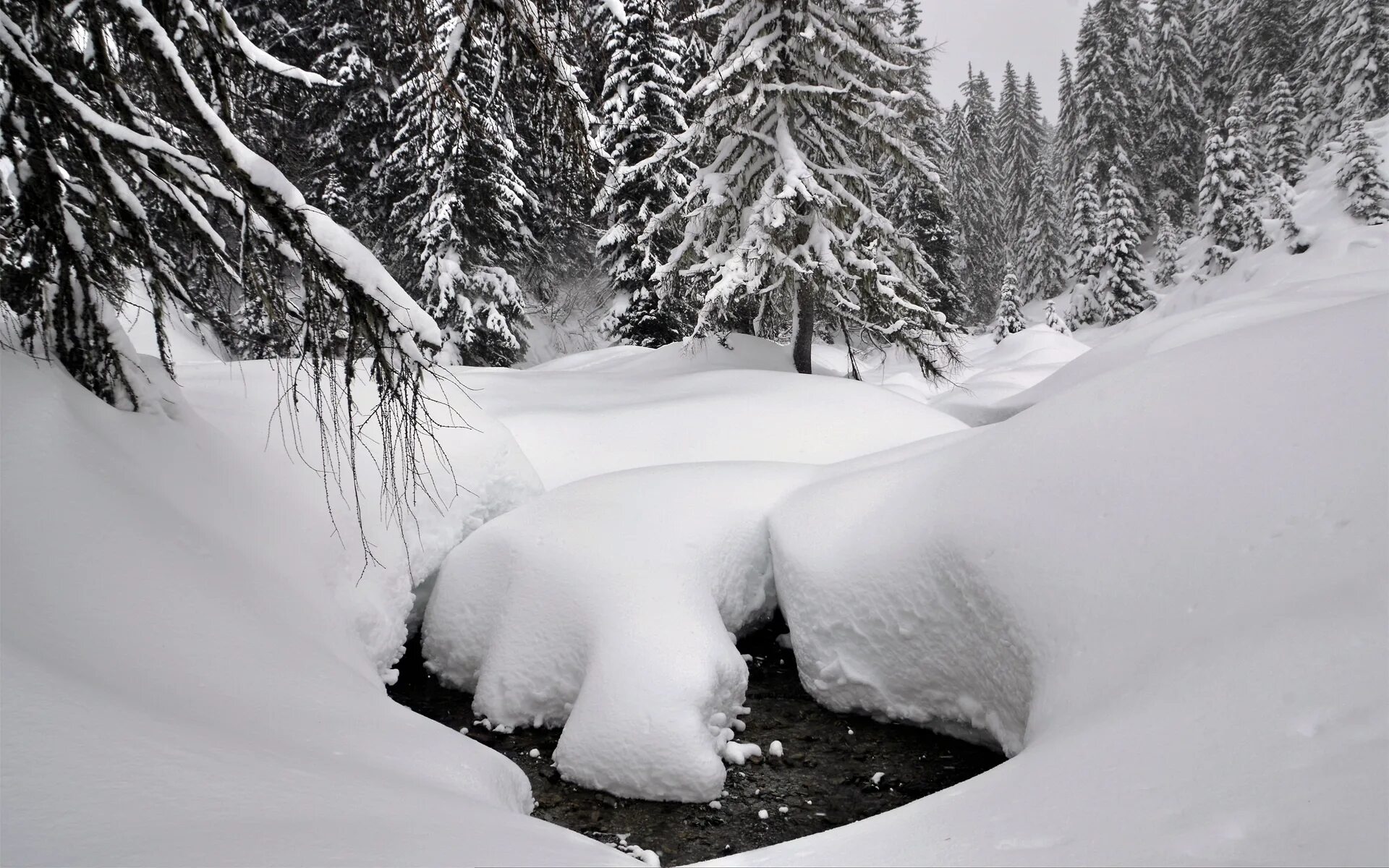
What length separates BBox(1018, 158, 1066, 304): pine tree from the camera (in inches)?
1384

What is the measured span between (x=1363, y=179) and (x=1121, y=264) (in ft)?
23.8

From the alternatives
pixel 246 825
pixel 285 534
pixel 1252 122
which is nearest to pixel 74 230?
pixel 285 534

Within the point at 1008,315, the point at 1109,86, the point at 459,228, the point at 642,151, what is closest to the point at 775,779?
the point at 459,228

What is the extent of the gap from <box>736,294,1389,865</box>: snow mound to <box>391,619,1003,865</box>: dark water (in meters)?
0.23

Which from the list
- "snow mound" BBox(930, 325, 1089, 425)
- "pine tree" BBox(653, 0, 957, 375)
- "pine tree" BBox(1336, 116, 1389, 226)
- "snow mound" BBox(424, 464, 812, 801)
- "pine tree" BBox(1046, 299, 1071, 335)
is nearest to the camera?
"snow mound" BBox(424, 464, 812, 801)

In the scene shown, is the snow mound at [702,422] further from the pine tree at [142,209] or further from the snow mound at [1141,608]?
the pine tree at [142,209]

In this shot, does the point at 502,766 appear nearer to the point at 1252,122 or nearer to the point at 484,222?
the point at 484,222

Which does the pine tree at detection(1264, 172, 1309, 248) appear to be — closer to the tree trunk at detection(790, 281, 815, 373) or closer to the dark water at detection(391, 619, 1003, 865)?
the tree trunk at detection(790, 281, 815, 373)

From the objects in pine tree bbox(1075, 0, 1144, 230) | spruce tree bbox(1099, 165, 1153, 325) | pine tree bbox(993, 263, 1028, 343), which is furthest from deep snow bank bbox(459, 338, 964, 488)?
pine tree bbox(1075, 0, 1144, 230)

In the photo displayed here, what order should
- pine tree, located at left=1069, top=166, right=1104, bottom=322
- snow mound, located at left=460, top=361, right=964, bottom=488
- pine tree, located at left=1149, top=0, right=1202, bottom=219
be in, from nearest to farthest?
snow mound, located at left=460, top=361, right=964, bottom=488 → pine tree, located at left=1069, top=166, right=1104, bottom=322 → pine tree, located at left=1149, top=0, right=1202, bottom=219

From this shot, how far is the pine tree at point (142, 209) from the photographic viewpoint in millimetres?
2506

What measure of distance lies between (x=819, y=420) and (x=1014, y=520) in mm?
4381

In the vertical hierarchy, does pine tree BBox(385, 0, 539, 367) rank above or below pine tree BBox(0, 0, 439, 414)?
above

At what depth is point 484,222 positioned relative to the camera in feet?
49.5
